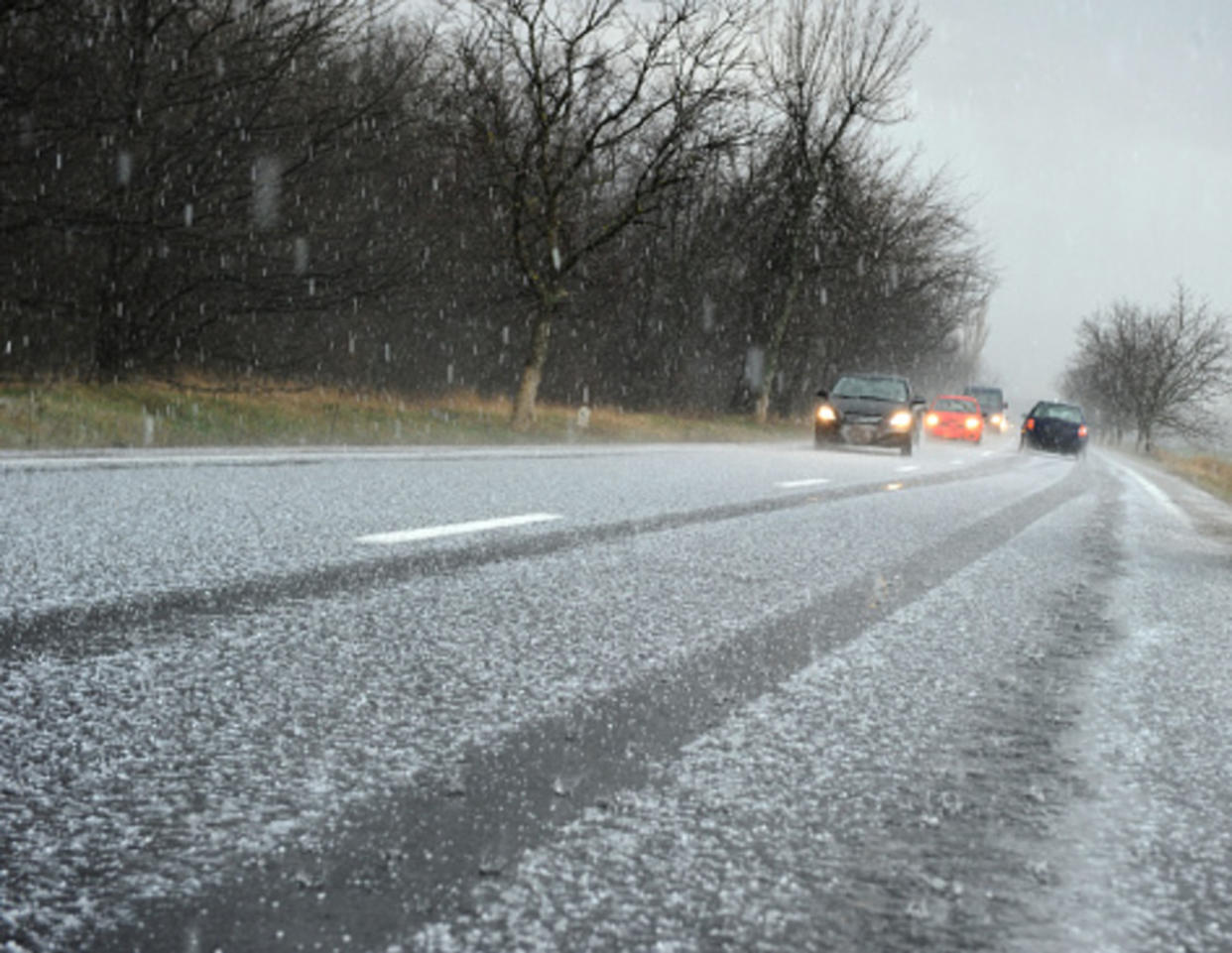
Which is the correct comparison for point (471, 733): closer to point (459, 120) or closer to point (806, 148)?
point (459, 120)

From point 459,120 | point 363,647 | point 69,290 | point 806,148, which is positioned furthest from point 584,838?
point 806,148

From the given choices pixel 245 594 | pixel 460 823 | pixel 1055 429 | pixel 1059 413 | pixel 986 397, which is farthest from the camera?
pixel 986 397

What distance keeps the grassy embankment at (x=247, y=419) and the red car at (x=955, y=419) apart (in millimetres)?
16317

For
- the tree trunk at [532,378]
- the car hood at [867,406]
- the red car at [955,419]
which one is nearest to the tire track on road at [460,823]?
the tree trunk at [532,378]

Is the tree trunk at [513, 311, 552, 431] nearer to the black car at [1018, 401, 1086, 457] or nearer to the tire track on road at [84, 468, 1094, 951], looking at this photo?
the black car at [1018, 401, 1086, 457]

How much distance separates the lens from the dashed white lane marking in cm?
528

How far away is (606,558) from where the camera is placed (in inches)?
203

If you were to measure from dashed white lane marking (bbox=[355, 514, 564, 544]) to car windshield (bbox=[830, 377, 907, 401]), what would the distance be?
17.2 metres

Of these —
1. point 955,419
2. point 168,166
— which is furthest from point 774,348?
point 168,166

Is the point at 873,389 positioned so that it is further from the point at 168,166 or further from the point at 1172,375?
the point at 1172,375

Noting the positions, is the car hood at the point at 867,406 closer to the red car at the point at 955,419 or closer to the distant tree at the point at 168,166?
the distant tree at the point at 168,166

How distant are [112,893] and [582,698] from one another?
1.34m

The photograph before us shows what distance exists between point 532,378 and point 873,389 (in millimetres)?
6549

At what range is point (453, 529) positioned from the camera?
5801mm
